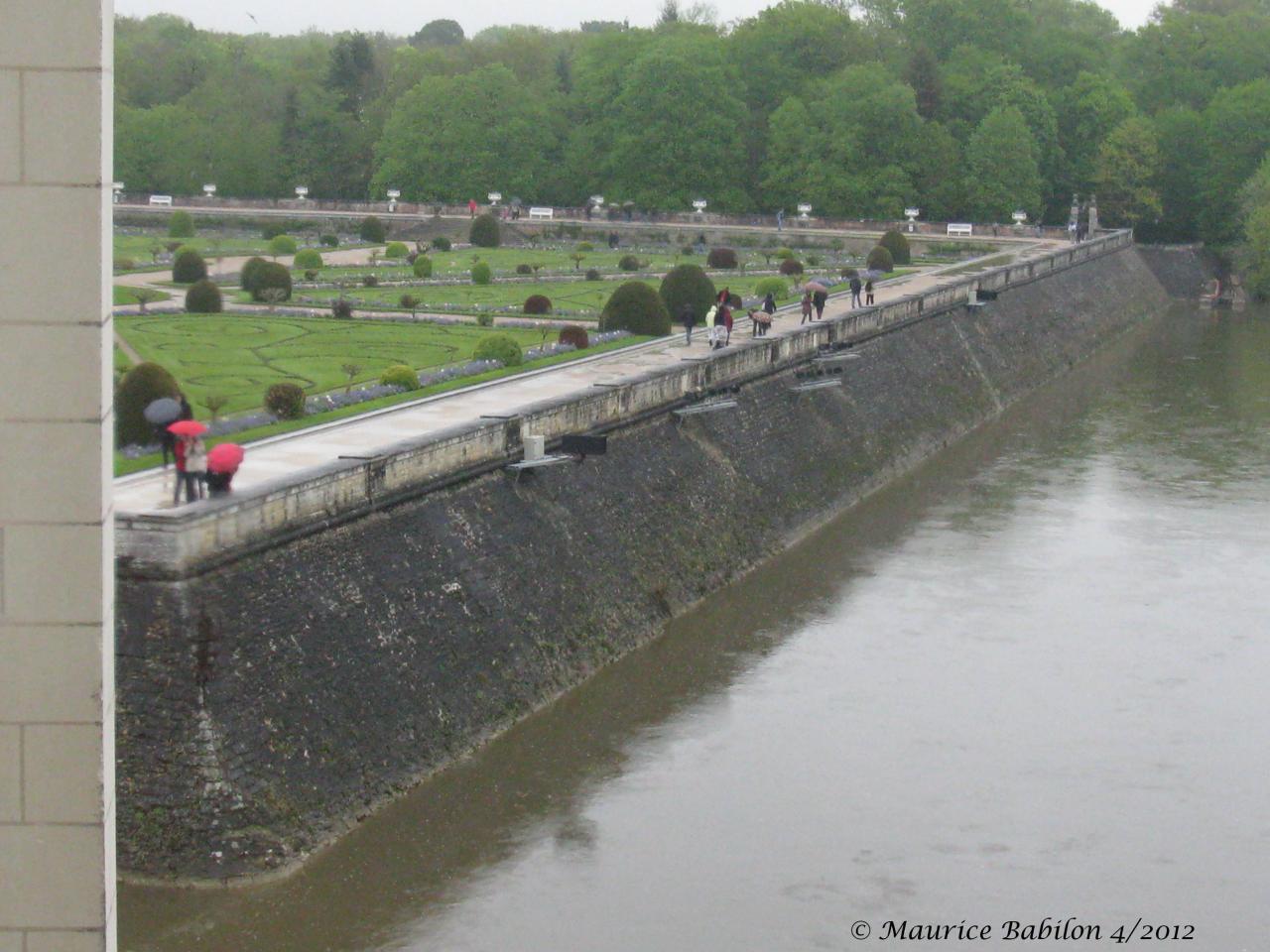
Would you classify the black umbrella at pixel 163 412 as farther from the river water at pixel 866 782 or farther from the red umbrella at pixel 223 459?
the river water at pixel 866 782

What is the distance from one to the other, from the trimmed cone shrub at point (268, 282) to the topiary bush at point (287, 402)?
2237 centimetres

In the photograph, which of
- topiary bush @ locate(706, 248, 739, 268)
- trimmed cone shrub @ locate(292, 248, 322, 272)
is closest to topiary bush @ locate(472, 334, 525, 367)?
trimmed cone shrub @ locate(292, 248, 322, 272)

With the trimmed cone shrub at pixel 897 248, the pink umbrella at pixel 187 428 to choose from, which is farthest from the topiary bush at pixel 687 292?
the pink umbrella at pixel 187 428

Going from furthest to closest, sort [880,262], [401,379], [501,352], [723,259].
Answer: [723,259] → [880,262] → [501,352] → [401,379]

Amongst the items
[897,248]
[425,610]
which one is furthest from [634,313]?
[897,248]

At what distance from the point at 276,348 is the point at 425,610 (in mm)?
21280

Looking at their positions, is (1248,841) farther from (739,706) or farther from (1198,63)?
(1198,63)

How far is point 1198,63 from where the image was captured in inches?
4080

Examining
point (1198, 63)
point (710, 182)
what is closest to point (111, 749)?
point (710, 182)

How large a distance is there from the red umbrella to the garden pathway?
86 centimetres

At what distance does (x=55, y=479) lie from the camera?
34.8ft

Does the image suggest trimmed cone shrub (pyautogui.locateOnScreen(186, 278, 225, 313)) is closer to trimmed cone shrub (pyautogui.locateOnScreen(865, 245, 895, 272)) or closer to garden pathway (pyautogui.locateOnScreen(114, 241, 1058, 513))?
garden pathway (pyautogui.locateOnScreen(114, 241, 1058, 513))

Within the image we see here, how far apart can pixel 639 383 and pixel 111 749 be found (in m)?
21.3

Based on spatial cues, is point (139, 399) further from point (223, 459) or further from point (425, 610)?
point (223, 459)
